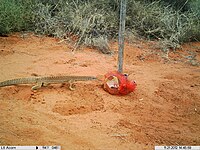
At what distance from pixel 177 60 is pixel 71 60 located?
153 centimetres

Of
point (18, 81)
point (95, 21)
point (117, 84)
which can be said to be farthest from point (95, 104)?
point (95, 21)

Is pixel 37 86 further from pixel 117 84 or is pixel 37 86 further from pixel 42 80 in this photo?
pixel 117 84

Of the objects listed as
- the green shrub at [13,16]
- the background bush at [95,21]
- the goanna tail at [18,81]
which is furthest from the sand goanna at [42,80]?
the green shrub at [13,16]

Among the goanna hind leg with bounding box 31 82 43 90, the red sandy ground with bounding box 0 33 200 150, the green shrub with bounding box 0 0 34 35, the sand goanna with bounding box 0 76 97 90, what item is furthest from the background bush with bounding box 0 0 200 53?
the goanna hind leg with bounding box 31 82 43 90

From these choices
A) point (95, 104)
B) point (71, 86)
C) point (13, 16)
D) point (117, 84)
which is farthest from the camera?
point (13, 16)

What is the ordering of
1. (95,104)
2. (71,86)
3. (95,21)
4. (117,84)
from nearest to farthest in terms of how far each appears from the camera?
(95,104) → (117,84) → (71,86) → (95,21)

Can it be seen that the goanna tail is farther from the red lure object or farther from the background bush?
the background bush

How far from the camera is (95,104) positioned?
3.10 m

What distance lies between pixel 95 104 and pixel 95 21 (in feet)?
7.92

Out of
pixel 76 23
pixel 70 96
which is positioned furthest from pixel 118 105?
pixel 76 23

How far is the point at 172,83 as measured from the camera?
148 inches

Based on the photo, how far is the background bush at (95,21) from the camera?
4930mm

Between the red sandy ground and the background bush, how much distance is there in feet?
1.52

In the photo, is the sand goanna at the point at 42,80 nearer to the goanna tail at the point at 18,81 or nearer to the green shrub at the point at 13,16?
the goanna tail at the point at 18,81
